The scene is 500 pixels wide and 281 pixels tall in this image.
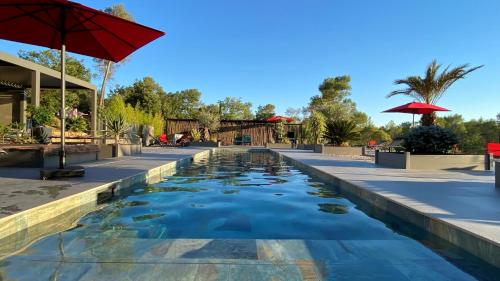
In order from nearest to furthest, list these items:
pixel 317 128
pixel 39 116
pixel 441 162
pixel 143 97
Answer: pixel 441 162, pixel 39 116, pixel 317 128, pixel 143 97

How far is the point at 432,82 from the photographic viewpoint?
55.0 ft

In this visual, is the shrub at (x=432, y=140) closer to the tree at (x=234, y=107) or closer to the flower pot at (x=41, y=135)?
the flower pot at (x=41, y=135)

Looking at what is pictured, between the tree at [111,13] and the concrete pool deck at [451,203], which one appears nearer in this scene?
the concrete pool deck at [451,203]

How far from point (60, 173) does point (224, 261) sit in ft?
14.7

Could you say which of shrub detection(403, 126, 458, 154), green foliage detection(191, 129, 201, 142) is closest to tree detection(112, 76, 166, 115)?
green foliage detection(191, 129, 201, 142)

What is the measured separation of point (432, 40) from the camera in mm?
17859

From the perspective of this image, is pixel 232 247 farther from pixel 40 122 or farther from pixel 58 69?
pixel 58 69

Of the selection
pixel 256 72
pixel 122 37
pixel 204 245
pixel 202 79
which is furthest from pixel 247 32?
pixel 204 245

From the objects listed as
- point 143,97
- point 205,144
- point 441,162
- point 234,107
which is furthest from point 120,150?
point 234,107

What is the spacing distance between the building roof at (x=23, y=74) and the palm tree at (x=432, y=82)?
15.4m

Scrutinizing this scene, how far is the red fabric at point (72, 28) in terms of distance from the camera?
16.8 ft

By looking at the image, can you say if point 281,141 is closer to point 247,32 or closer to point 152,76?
point 247,32

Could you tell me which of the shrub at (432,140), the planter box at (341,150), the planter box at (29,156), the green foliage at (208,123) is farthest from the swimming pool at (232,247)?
the green foliage at (208,123)

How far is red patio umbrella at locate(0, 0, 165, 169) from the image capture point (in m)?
5.15
